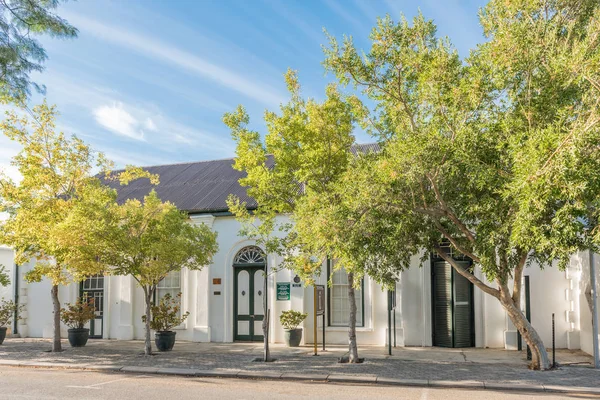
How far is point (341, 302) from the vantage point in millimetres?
18156

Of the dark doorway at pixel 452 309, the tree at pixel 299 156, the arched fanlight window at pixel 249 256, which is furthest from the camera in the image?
the arched fanlight window at pixel 249 256

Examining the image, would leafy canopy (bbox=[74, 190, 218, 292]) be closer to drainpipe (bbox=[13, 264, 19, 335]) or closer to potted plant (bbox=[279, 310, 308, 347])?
potted plant (bbox=[279, 310, 308, 347])

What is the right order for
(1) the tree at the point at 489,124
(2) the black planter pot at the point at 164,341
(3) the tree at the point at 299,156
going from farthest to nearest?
(2) the black planter pot at the point at 164,341 < (3) the tree at the point at 299,156 < (1) the tree at the point at 489,124

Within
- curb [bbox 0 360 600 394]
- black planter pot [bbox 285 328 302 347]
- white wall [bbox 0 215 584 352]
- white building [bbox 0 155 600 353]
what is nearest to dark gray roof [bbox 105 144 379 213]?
white building [bbox 0 155 600 353]

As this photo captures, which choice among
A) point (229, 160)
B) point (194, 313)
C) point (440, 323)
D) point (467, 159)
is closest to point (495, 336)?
point (440, 323)

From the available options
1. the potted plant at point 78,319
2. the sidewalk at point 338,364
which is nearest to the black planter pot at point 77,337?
the potted plant at point 78,319

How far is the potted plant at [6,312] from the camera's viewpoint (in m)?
19.4

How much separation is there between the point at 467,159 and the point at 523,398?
14.1 feet

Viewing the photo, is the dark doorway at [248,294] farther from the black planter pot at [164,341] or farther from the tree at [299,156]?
the tree at [299,156]

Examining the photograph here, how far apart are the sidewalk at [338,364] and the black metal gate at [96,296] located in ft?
7.63

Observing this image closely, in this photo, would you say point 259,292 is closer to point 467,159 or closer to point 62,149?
point 62,149

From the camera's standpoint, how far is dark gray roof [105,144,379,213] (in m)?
19.9

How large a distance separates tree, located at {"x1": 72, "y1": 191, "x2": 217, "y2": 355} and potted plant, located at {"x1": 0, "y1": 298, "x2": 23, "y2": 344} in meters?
6.47

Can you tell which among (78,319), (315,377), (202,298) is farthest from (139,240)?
(315,377)
